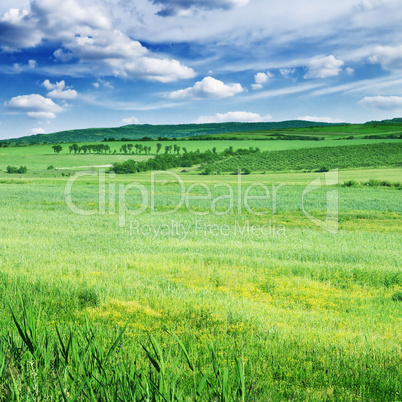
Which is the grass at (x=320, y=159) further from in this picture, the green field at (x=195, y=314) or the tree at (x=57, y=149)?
the green field at (x=195, y=314)

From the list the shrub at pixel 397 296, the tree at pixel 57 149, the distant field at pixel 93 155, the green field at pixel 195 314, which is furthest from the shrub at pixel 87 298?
the tree at pixel 57 149

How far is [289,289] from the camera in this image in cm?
923

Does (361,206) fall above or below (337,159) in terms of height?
below

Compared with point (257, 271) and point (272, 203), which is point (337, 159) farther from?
point (257, 271)

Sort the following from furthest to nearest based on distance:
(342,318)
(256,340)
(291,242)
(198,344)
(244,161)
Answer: (244,161) → (291,242) → (342,318) → (256,340) → (198,344)

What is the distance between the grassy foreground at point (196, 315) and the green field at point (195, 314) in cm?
3

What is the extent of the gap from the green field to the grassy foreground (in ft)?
0.11

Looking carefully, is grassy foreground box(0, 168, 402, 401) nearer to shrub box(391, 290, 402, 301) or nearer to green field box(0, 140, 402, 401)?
green field box(0, 140, 402, 401)

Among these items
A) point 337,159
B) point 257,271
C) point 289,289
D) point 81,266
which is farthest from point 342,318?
point 337,159

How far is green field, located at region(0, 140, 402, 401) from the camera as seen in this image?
3.23 metres

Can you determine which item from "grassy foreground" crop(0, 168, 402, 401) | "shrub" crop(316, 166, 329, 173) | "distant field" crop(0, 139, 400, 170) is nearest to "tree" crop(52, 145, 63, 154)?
"distant field" crop(0, 139, 400, 170)

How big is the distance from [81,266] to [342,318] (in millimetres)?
6833

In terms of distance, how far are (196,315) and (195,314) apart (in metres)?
0.03

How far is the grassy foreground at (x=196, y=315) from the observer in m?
3.23
